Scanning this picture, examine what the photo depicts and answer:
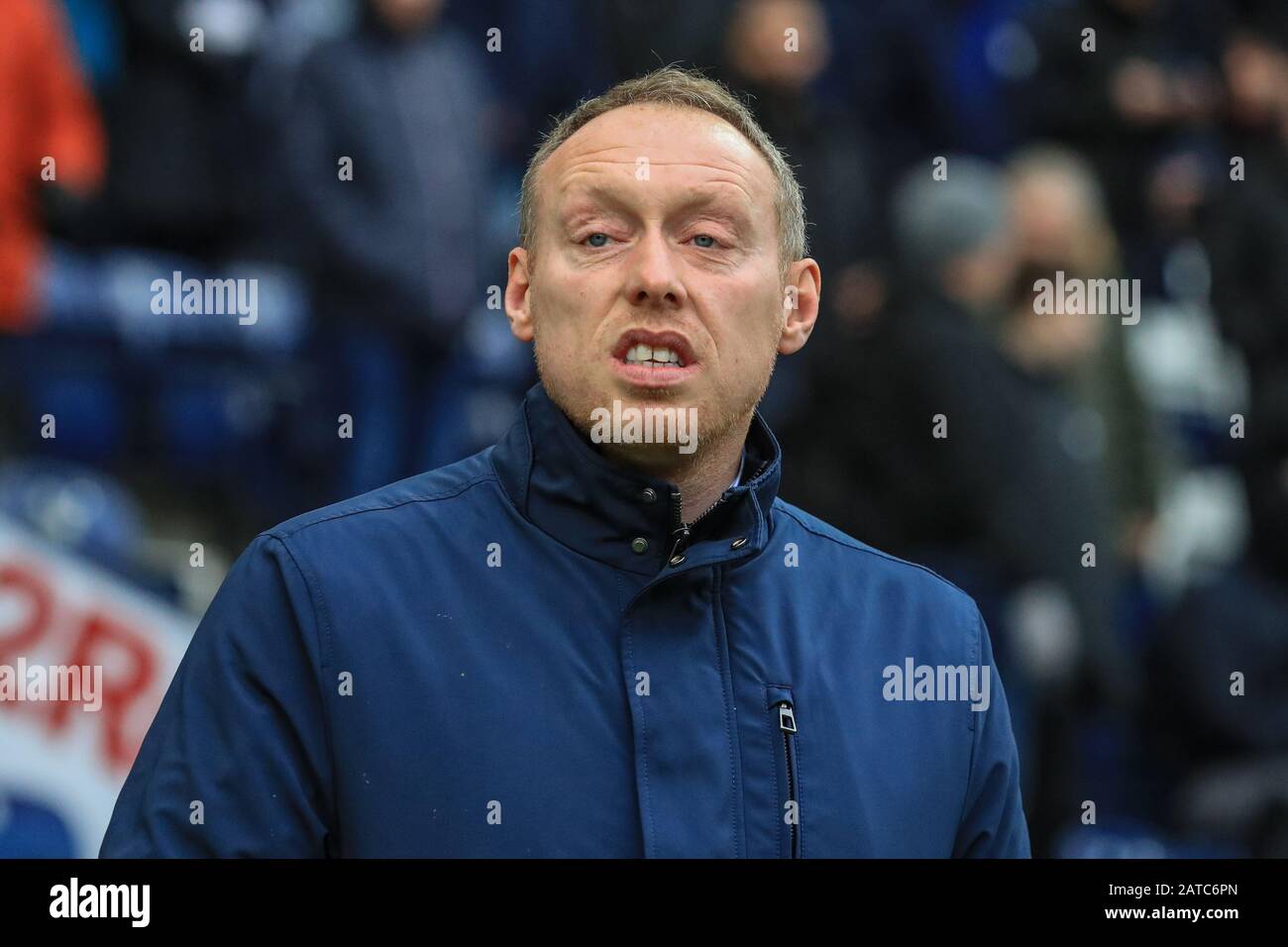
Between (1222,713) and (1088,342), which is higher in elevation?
(1088,342)

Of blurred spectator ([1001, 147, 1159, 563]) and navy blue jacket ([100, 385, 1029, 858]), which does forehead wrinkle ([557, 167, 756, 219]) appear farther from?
blurred spectator ([1001, 147, 1159, 563])

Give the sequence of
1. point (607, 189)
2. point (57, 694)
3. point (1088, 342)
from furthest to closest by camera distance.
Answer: point (1088, 342) → point (57, 694) → point (607, 189)

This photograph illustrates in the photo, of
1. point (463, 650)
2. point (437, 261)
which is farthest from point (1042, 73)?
point (463, 650)

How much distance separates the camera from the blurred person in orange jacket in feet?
19.2

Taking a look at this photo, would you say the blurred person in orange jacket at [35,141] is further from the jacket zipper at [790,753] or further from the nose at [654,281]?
the jacket zipper at [790,753]

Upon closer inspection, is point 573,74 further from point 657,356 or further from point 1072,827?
point 657,356

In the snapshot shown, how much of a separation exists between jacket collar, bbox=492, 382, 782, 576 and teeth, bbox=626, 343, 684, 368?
13 centimetres

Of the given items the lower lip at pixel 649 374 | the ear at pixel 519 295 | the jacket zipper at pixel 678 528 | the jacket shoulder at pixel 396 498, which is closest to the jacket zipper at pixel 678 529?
the jacket zipper at pixel 678 528

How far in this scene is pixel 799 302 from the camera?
10.7 ft

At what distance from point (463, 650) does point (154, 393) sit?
3500 millimetres

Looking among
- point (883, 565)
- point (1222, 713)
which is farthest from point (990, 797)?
point (1222, 713)

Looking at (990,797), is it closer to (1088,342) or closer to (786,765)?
(786,765)

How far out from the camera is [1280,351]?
732cm

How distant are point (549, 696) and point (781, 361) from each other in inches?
142
